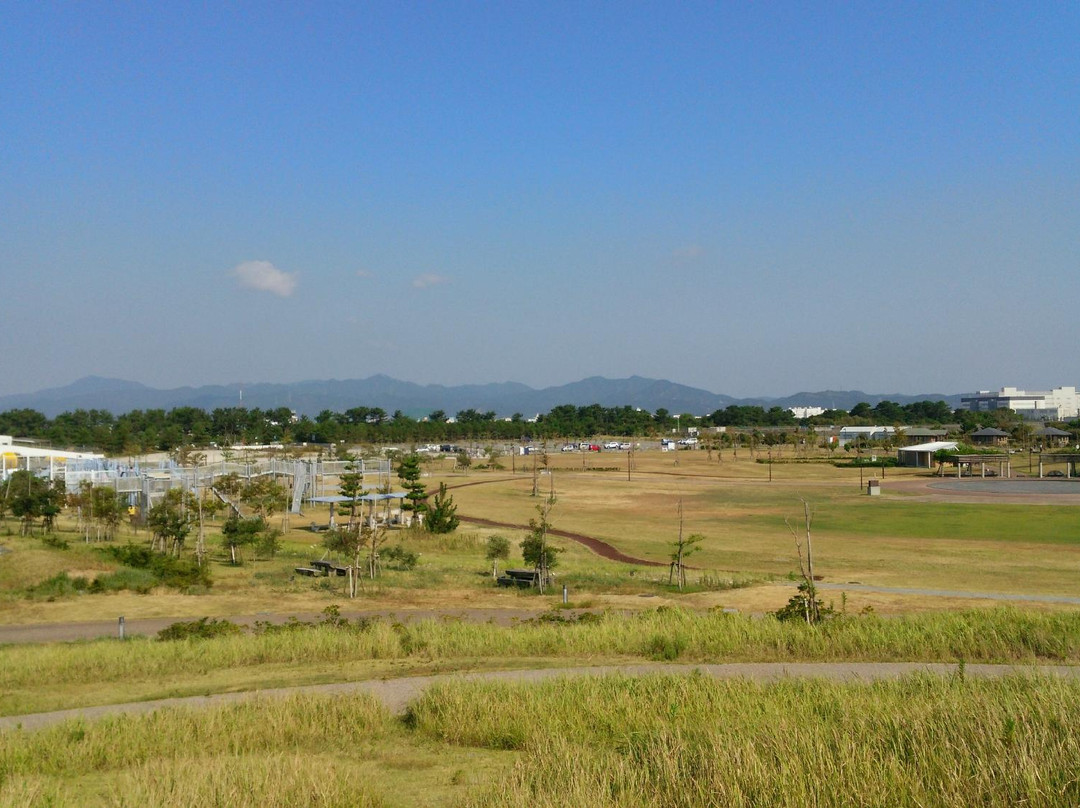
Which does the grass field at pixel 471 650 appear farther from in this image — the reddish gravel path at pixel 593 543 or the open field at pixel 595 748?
the reddish gravel path at pixel 593 543

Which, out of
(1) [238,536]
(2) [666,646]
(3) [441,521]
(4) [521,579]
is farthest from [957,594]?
(1) [238,536]

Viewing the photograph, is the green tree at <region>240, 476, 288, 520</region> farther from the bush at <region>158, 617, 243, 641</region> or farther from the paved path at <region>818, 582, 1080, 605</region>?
the paved path at <region>818, 582, 1080, 605</region>

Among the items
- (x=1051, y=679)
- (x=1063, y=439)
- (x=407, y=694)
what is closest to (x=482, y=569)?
(x=407, y=694)

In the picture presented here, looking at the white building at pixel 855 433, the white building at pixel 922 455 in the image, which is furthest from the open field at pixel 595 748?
the white building at pixel 855 433

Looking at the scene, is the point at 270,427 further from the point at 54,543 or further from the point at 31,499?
the point at 54,543

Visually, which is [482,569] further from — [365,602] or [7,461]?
[7,461]

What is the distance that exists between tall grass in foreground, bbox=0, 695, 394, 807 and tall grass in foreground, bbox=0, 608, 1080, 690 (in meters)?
4.16

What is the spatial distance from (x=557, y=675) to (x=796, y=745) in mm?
5791

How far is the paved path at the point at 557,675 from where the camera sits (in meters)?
11.5

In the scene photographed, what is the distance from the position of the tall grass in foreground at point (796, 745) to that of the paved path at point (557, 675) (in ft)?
5.12

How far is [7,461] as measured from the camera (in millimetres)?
55719

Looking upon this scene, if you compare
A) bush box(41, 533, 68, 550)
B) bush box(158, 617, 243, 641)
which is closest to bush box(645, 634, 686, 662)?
bush box(158, 617, 243, 641)

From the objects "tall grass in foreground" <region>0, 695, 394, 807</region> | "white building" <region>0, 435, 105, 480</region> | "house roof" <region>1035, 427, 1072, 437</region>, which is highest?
"house roof" <region>1035, 427, 1072, 437</region>

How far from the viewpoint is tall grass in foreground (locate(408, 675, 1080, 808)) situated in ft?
21.3
